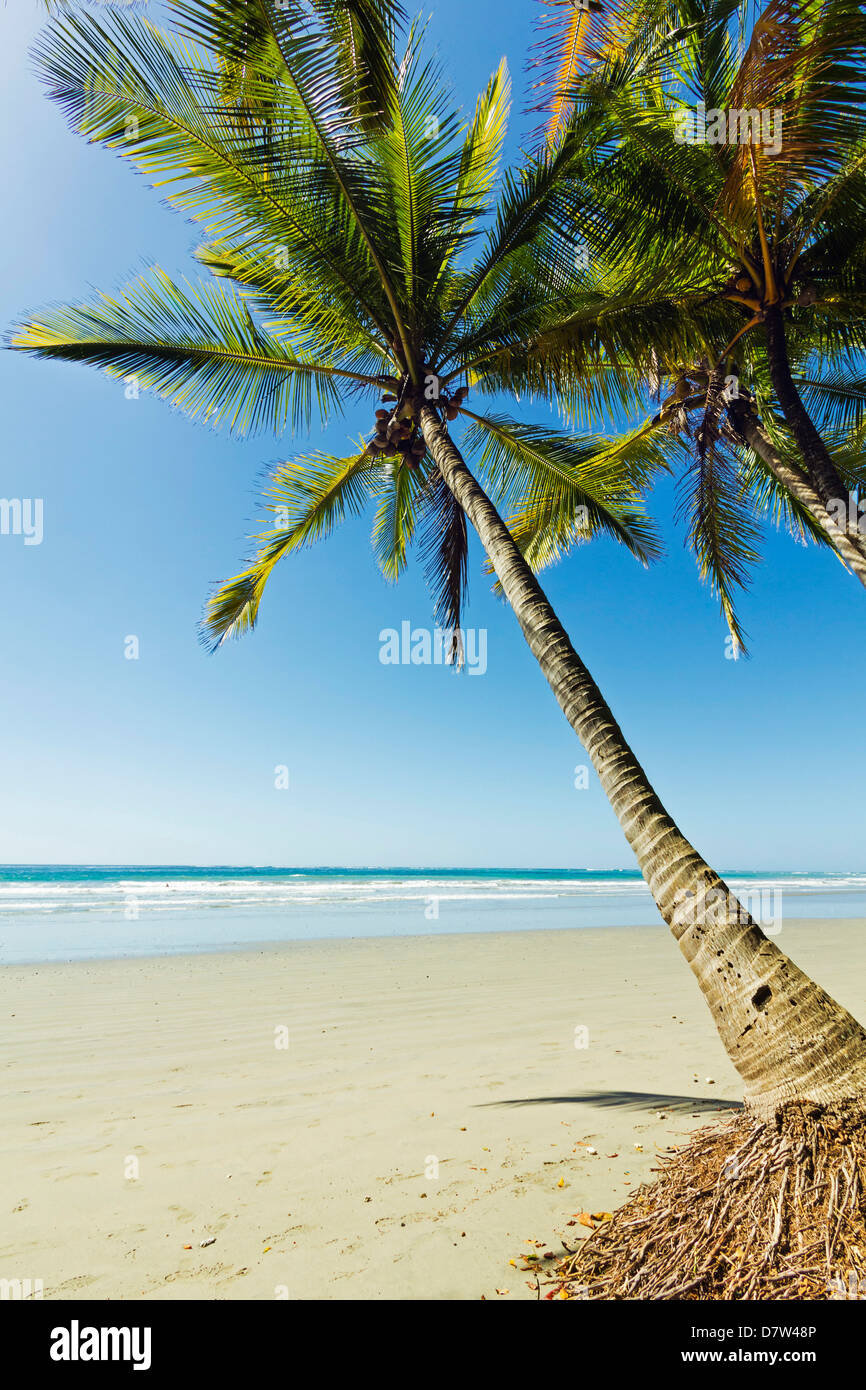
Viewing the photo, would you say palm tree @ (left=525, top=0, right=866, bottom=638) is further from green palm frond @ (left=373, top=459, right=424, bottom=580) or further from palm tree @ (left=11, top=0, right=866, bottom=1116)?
green palm frond @ (left=373, top=459, right=424, bottom=580)

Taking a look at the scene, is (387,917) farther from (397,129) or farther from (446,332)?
(397,129)

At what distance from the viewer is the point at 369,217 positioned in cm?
554

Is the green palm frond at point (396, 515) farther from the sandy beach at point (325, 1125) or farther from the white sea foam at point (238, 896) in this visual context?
the white sea foam at point (238, 896)

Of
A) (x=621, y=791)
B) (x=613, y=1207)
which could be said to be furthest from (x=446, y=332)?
(x=613, y=1207)

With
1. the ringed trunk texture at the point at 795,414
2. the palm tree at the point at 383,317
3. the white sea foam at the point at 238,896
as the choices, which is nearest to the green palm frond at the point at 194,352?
the palm tree at the point at 383,317

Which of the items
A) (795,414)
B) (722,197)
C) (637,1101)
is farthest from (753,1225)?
(722,197)

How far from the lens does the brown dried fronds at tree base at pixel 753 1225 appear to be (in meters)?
2.23

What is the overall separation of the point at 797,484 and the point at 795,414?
2.33 ft

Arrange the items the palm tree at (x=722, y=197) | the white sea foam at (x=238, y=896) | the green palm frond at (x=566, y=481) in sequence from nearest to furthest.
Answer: the palm tree at (x=722, y=197) < the green palm frond at (x=566, y=481) < the white sea foam at (x=238, y=896)

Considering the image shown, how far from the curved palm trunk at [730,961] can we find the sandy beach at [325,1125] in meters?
1.44

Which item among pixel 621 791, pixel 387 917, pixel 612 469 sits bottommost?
pixel 387 917

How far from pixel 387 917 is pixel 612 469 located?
1697 cm

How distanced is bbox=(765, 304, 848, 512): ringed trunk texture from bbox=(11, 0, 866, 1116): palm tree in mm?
1950

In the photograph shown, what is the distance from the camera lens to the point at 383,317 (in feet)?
20.6
